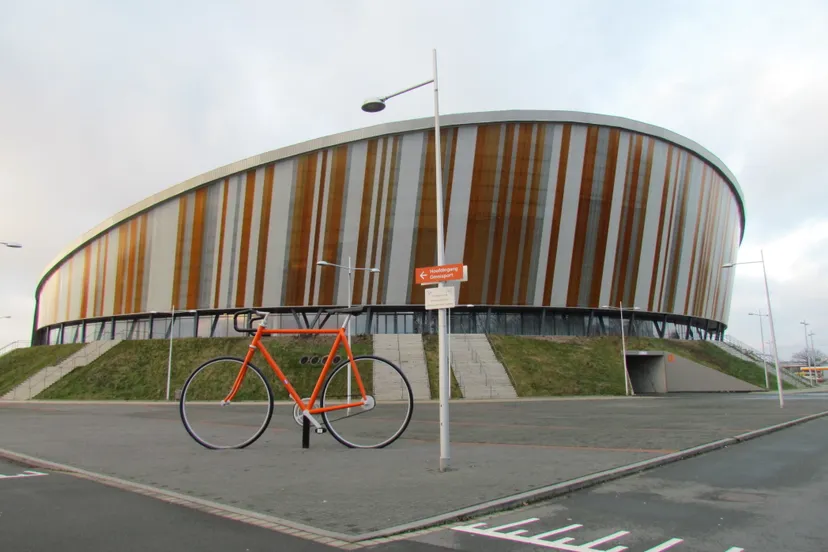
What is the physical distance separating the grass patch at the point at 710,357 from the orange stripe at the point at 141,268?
48.7 m

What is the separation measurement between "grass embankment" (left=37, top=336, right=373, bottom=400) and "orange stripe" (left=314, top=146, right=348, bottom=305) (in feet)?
18.5

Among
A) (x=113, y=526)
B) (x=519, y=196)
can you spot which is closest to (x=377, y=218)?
(x=519, y=196)

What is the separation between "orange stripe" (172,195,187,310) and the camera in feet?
186

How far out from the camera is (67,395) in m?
42.6

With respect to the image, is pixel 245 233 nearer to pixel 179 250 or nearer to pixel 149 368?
pixel 179 250

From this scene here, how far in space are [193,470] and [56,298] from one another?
253 ft

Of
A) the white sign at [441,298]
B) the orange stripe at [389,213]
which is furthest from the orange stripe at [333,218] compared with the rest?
the white sign at [441,298]

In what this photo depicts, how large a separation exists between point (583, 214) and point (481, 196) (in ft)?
31.6

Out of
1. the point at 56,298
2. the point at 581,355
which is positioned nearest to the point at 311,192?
the point at 581,355

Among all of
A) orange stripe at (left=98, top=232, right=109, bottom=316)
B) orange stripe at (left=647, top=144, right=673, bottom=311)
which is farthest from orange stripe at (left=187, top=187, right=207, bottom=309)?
orange stripe at (left=647, top=144, right=673, bottom=311)

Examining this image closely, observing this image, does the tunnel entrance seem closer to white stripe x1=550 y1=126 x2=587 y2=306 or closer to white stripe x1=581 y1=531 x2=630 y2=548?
white stripe x1=550 y1=126 x2=587 y2=306

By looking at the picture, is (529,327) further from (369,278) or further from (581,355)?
(369,278)

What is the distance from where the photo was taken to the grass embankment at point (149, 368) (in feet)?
134

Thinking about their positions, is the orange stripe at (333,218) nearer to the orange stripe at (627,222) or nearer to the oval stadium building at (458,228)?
the oval stadium building at (458,228)
